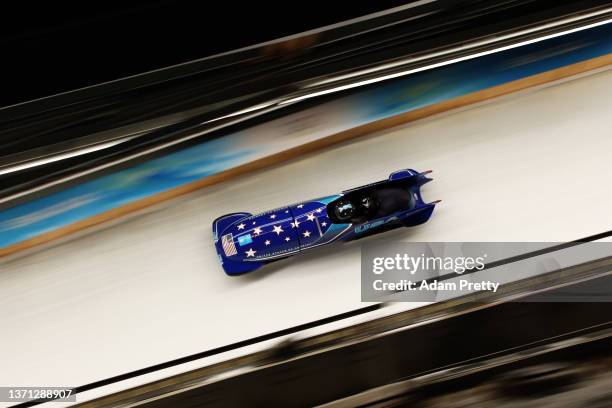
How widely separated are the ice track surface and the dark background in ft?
3.87

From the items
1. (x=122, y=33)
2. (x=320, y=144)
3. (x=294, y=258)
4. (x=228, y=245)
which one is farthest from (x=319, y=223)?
(x=122, y=33)

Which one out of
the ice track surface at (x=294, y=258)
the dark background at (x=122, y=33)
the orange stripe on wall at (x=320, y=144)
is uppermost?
the dark background at (x=122, y=33)

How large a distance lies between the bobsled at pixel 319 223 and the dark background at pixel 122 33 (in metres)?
1.62

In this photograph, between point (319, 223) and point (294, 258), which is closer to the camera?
point (319, 223)

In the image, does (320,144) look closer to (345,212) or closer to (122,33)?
(345,212)

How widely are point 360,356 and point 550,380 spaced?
1399mm

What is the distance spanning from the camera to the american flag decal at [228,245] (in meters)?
3.44

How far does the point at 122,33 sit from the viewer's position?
11.9 ft

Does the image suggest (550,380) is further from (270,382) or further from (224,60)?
(224,60)

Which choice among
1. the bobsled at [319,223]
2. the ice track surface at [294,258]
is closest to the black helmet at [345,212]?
the bobsled at [319,223]

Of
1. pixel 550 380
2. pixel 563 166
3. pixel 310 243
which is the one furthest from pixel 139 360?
pixel 563 166

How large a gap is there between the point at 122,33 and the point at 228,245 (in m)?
1.91

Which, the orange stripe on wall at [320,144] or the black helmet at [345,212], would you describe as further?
the orange stripe on wall at [320,144]

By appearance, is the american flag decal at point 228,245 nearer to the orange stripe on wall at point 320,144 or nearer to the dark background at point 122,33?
the orange stripe on wall at point 320,144
